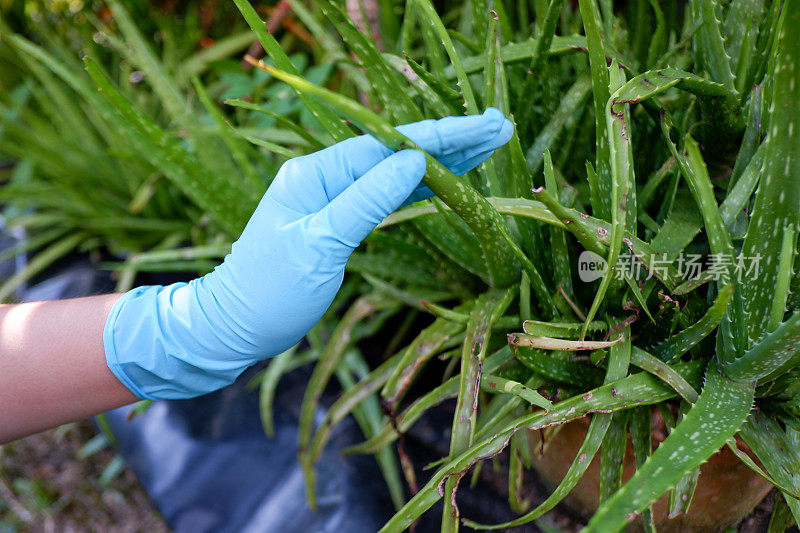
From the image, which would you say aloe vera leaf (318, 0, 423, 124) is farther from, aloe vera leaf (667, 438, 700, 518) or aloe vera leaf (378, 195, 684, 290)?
aloe vera leaf (667, 438, 700, 518)

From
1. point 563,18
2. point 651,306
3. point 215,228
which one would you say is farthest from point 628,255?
point 215,228

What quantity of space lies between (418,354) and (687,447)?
12.2 inches

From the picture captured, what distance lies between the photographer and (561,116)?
617 mm

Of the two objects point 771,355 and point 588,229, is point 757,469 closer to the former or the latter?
point 771,355

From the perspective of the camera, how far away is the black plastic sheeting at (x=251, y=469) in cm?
77

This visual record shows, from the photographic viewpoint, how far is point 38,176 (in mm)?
1558

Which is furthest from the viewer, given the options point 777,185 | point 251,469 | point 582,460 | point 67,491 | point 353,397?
point 67,491

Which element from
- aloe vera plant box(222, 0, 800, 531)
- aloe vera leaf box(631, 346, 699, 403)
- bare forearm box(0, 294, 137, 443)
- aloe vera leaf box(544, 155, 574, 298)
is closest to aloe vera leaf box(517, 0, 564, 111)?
aloe vera plant box(222, 0, 800, 531)

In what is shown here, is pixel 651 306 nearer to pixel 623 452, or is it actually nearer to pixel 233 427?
pixel 623 452

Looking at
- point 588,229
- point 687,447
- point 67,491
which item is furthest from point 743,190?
point 67,491

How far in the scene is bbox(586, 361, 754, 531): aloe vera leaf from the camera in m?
0.33

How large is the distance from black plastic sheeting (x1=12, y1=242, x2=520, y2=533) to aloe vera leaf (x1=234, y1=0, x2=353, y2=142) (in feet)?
1.64

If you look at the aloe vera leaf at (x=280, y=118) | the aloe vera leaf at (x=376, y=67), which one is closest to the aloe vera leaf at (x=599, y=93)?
the aloe vera leaf at (x=376, y=67)

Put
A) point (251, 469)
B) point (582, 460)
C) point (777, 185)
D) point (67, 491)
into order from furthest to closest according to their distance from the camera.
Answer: point (67, 491) → point (251, 469) → point (582, 460) → point (777, 185)
